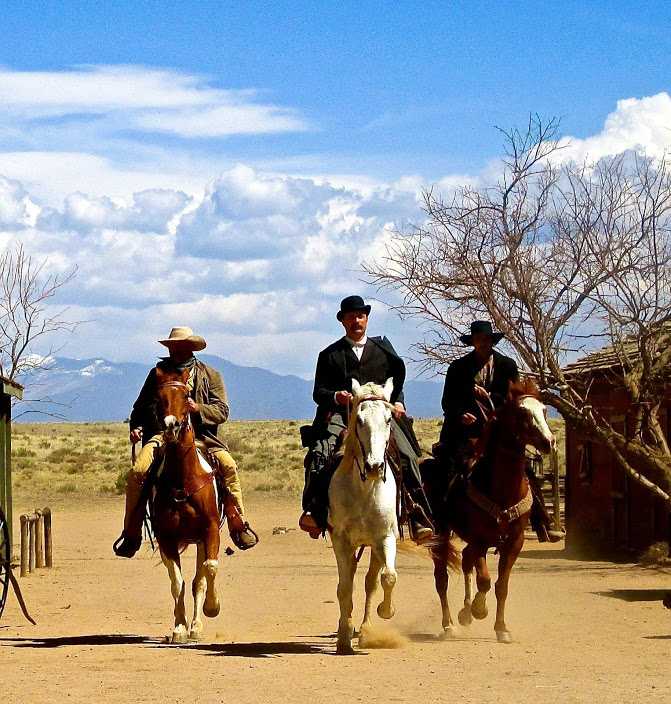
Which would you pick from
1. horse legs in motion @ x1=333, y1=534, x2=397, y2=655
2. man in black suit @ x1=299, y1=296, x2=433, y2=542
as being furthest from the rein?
horse legs in motion @ x1=333, y1=534, x2=397, y2=655

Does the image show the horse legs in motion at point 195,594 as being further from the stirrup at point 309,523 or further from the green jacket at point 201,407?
the green jacket at point 201,407

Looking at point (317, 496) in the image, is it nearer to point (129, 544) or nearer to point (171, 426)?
point (171, 426)

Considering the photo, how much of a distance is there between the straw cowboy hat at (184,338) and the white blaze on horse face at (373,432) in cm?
247

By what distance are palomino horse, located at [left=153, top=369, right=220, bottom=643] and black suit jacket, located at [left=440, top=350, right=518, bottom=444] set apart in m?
2.67

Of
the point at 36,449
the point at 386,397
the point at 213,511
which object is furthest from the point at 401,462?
the point at 36,449

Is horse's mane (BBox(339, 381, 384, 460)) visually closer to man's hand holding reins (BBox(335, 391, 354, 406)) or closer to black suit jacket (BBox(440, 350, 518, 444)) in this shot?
man's hand holding reins (BBox(335, 391, 354, 406))

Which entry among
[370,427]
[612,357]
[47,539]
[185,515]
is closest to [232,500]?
[185,515]

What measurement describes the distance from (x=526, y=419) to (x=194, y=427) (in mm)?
3307

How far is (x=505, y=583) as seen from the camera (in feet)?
39.4

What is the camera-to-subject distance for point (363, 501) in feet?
35.4

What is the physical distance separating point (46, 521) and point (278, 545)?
7592 mm

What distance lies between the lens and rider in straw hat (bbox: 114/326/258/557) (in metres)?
12.0

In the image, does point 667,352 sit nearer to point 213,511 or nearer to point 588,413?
point 588,413

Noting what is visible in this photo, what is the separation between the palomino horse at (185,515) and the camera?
11.6 metres
